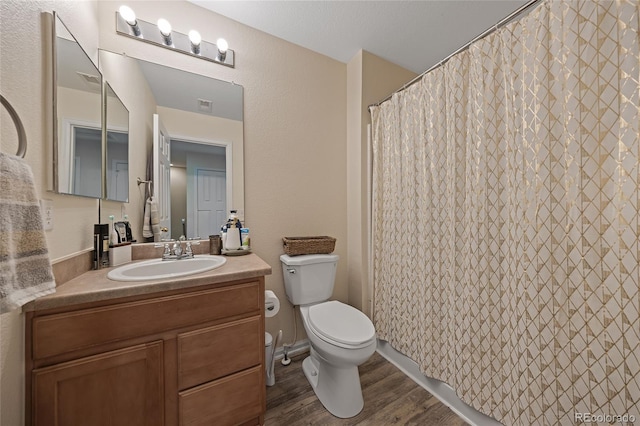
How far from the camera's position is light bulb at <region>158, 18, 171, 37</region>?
4.62 ft

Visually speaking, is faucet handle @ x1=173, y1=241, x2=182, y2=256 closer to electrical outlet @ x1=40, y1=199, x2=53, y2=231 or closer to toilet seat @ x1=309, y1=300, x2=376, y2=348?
electrical outlet @ x1=40, y1=199, x2=53, y2=231

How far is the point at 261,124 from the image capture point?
1737mm

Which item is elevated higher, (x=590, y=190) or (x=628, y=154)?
(x=628, y=154)

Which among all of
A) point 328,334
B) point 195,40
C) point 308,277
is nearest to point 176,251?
point 308,277

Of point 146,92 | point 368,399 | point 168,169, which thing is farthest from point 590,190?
point 146,92

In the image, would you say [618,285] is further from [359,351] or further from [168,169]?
[168,169]

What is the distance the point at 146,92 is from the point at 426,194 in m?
1.94

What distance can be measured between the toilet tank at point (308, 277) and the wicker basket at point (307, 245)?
4 centimetres

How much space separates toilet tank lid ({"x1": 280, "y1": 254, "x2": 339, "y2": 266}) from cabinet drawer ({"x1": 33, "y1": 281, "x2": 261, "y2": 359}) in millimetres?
521

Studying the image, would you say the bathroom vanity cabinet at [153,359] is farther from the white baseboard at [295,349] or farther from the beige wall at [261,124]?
the white baseboard at [295,349]

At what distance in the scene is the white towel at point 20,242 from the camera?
53 centimetres

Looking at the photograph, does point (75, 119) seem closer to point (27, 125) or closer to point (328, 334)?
point (27, 125)

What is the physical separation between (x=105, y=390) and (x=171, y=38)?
76.0 inches

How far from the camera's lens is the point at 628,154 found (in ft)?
2.53
